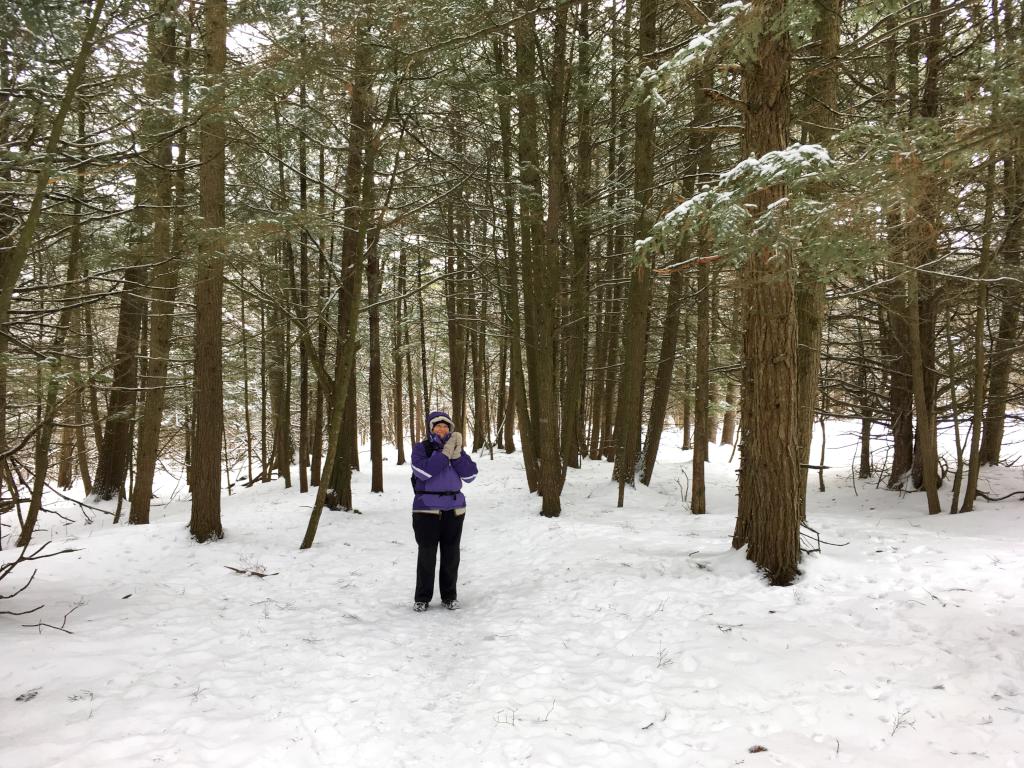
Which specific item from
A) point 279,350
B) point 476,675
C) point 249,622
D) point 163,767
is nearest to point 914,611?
point 476,675

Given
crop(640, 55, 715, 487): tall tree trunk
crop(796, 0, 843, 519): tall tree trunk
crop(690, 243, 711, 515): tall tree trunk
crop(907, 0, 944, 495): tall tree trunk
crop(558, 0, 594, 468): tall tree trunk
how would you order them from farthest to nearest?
crop(558, 0, 594, 468): tall tree trunk < crop(690, 243, 711, 515): tall tree trunk < crop(640, 55, 715, 487): tall tree trunk < crop(907, 0, 944, 495): tall tree trunk < crop(796, 0, 843, 519): tall tree trunk

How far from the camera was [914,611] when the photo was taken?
4355 mm

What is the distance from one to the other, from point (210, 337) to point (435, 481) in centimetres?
464

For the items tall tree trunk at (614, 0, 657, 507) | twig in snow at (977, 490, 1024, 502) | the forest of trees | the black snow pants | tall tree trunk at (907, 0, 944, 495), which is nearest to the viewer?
the forest of trees

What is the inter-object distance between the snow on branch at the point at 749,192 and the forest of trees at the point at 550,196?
0.03 meters

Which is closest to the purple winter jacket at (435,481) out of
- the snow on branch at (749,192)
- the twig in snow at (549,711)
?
the twig in snow at (549,711)

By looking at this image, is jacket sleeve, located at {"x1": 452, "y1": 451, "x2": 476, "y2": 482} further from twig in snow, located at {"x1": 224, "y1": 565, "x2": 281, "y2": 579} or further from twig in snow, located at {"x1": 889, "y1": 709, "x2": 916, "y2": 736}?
twig in snow, located at {"x1": 889, "y1": 709, "x2": 916, "y2": 736}

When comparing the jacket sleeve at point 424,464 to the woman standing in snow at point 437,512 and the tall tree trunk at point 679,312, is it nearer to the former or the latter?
the woman standing in snow at point 437,512

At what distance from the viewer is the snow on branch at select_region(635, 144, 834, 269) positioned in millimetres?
3729

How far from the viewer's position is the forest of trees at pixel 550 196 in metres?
4.07

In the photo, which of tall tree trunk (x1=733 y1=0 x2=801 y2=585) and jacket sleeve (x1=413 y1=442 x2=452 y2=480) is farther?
jacket sleeve (x1=413 y1=442 x2=452 y2=480)

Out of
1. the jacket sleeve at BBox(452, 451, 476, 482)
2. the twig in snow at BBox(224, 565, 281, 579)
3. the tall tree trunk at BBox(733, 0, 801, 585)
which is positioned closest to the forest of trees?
the tall tree trunk at BBox(733, 0, 801, 585)

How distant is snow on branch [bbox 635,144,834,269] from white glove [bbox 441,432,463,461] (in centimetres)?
281

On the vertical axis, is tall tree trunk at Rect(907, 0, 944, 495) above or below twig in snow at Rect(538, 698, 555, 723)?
above
